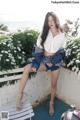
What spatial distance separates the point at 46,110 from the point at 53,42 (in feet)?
2.77

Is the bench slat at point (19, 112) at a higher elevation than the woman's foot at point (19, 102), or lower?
lower

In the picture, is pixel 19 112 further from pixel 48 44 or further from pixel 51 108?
pixel 48 44

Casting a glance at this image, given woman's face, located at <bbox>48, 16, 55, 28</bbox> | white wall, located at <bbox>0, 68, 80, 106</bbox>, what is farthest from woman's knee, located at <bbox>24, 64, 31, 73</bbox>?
woman's face, located at <bbox>48, 16, 55, 28</bbox>

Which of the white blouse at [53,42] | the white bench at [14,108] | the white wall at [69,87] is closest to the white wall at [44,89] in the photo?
the white wall at [69,87]

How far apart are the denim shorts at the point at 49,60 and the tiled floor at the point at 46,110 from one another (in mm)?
561

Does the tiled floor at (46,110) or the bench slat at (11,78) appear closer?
the bench slat at (11,78)

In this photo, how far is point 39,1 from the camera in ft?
25.4

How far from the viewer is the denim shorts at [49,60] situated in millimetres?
3195

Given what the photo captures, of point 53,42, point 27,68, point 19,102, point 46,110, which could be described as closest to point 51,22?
point 53,42

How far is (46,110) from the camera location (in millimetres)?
3512

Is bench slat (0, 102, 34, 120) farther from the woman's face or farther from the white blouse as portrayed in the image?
the woman's face

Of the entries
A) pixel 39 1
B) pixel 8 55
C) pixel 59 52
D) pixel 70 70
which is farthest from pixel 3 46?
pixel 39 1

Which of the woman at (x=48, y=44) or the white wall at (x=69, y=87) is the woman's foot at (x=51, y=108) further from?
the woman at (x=48, y=44)

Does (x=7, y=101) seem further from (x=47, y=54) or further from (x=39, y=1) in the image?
(x=39, y=1)
